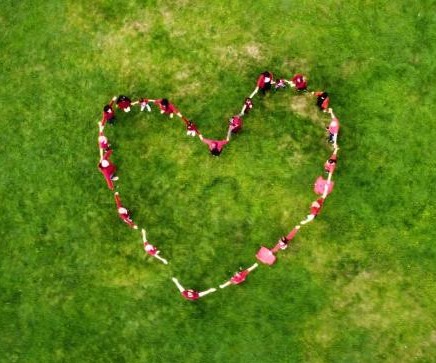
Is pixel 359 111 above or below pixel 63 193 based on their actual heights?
above

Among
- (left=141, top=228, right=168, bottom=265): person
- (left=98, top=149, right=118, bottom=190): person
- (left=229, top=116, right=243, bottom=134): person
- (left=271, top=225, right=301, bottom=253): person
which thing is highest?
(left=229, top=116, right=243, bottom=134): person

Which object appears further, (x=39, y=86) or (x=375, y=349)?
(x=39, y=86)

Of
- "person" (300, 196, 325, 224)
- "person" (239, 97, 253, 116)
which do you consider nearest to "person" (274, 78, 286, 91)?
"person" (239, 97, 253, 116)

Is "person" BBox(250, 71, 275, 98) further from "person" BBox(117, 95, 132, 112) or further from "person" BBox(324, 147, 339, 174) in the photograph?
"person" BBox(117, 95, 132, 112)

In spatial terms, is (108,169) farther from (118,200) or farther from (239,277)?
(239,277)

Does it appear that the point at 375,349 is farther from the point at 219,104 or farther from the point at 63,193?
the point at 63,193

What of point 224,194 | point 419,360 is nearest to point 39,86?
point 224,194

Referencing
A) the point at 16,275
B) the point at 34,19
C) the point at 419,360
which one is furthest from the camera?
the point at 34,19

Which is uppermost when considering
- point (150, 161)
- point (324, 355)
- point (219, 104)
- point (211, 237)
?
point (219, 104)

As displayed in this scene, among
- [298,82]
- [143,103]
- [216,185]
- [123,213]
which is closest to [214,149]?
[216,185]
